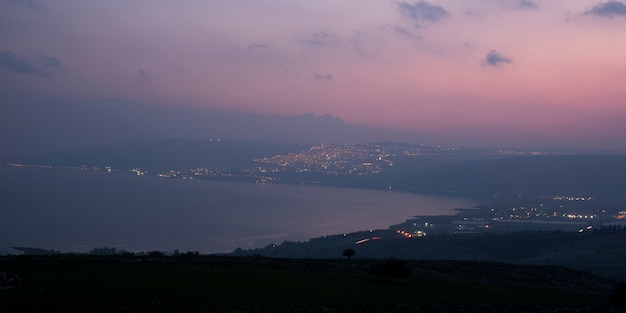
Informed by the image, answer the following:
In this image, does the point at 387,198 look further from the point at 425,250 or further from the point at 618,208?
the point at 425,250

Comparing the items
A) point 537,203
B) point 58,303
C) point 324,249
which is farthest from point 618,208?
point 58,303

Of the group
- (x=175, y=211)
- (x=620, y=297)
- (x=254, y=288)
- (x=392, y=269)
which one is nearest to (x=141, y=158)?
(x=175, y=211)

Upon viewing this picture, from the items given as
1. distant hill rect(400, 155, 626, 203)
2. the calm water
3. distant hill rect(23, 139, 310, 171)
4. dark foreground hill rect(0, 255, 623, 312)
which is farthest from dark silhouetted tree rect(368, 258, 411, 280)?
distant hill rect(23, 139, 310, 171)

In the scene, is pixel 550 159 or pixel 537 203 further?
pixel 550 159

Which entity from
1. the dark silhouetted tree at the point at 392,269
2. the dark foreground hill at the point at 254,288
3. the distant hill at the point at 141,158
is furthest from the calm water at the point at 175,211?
the dark silhouetted tree at the point at 392,269

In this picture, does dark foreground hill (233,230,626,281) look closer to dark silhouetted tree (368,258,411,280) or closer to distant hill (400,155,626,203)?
dark silhouetted tree (368,258,411,280)

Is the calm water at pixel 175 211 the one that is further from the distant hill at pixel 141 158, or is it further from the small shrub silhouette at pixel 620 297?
the small shrub silhouette at pixel 620 297

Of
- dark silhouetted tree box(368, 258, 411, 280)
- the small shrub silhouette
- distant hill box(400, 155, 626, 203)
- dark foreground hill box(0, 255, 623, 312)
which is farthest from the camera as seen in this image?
distant hill box(400, 155, 626, 203)
